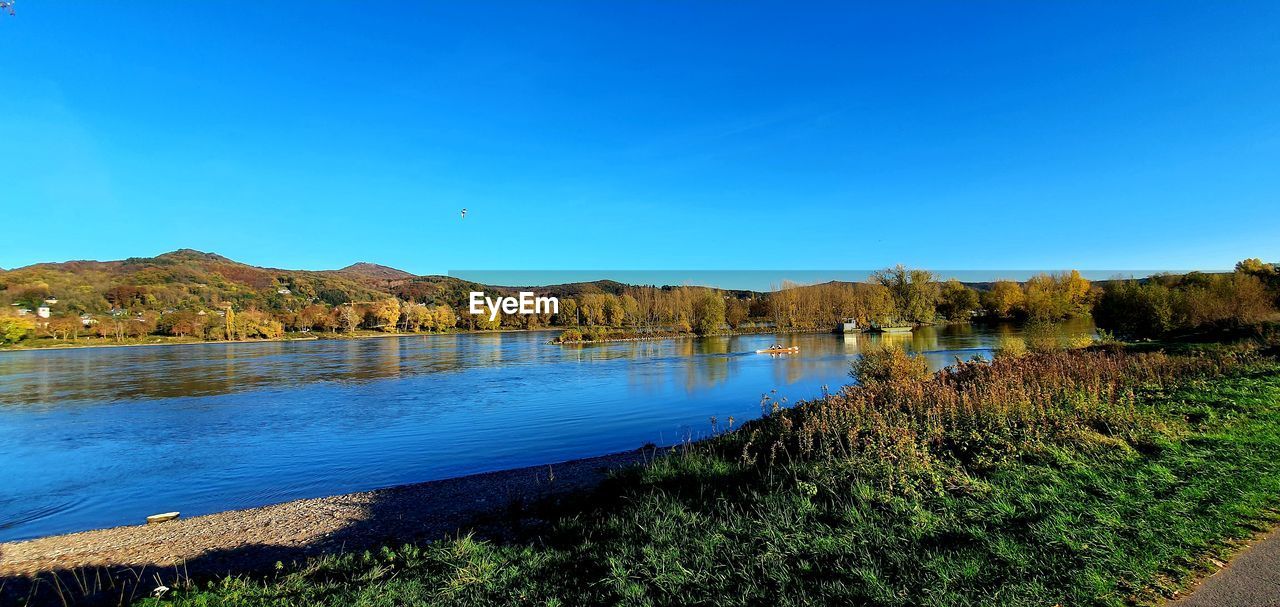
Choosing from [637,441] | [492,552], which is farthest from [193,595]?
[637,441]

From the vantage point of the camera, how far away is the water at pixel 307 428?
40.4 feet

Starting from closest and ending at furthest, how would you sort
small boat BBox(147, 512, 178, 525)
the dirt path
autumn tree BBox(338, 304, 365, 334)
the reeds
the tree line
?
the dirt path < the reeds < small boat BBox(147, 512, 178, 525) < the tree line < autumn tree BBox(338, 304, 365, 334)

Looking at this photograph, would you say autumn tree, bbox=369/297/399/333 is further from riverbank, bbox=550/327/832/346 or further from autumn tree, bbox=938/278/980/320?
autumn tree, bbox=938/278/980/320

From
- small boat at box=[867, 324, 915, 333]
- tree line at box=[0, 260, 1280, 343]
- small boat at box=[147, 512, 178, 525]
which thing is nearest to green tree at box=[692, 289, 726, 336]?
tree line at box=[0, 260, 1280, 343]

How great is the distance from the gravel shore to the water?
183 centimetres

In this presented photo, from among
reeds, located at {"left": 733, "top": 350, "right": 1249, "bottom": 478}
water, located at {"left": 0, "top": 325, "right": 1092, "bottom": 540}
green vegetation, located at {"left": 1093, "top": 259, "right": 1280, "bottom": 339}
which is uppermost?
green vegetation, located at {"left": 1093, "top": 259, "right": 1280, "bottom": 339}

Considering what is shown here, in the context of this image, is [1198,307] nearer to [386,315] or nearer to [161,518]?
[161,518]

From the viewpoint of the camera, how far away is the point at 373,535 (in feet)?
25.0

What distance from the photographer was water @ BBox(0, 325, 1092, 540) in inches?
485

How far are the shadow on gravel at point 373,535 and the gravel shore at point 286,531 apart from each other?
22 mm

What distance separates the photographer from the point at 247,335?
107562 millimetres

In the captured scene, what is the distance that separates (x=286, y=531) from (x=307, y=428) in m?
12.5

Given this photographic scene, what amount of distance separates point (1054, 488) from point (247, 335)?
427 feet

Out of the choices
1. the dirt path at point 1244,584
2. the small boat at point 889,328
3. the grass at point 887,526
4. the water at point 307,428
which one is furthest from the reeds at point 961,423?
the small boat at point 889,328
